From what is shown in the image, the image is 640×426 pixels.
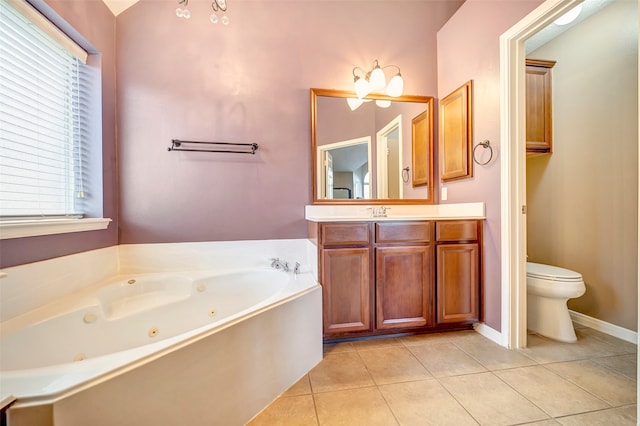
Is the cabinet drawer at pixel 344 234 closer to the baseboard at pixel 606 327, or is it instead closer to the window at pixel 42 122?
the window at pixel 42 122

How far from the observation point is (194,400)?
992 millimetres

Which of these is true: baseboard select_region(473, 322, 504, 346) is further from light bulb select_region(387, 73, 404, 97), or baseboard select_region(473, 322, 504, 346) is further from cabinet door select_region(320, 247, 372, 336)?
light bulb select_region(387, 73, 404, 97)

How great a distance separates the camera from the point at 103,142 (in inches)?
71.9

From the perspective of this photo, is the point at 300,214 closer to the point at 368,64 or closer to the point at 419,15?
the point at 368,64

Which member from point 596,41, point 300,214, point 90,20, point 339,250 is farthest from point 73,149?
point 596,41

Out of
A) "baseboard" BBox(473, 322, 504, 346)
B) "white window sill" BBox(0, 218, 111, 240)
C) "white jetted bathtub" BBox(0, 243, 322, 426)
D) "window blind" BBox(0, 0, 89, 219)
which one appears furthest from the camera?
"baseboard" BBox(473, 322, 504, 346)

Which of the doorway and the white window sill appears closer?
the white window sill

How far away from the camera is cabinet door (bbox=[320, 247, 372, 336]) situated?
1743mm

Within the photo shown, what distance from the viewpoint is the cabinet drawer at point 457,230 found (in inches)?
74.8

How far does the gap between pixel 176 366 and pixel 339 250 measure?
3.61 feet

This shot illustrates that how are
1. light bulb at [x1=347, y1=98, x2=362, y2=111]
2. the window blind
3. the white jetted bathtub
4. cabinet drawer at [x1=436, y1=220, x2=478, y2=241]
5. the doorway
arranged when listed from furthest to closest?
light bulb at [x1=347, y1=98, x2=362, y2=111], cabinet drawer at [x1=436, y1=220, x2=478, y2=241], the doorway, the window blind, the white jetted bathtub

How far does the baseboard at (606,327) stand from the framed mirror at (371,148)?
1491 mm

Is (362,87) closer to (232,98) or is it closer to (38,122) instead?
(232,98)

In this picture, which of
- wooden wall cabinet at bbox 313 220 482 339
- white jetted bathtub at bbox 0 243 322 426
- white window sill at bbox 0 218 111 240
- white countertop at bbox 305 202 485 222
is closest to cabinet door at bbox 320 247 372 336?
wooden wall cabinet at bbox 313 220 482 339
